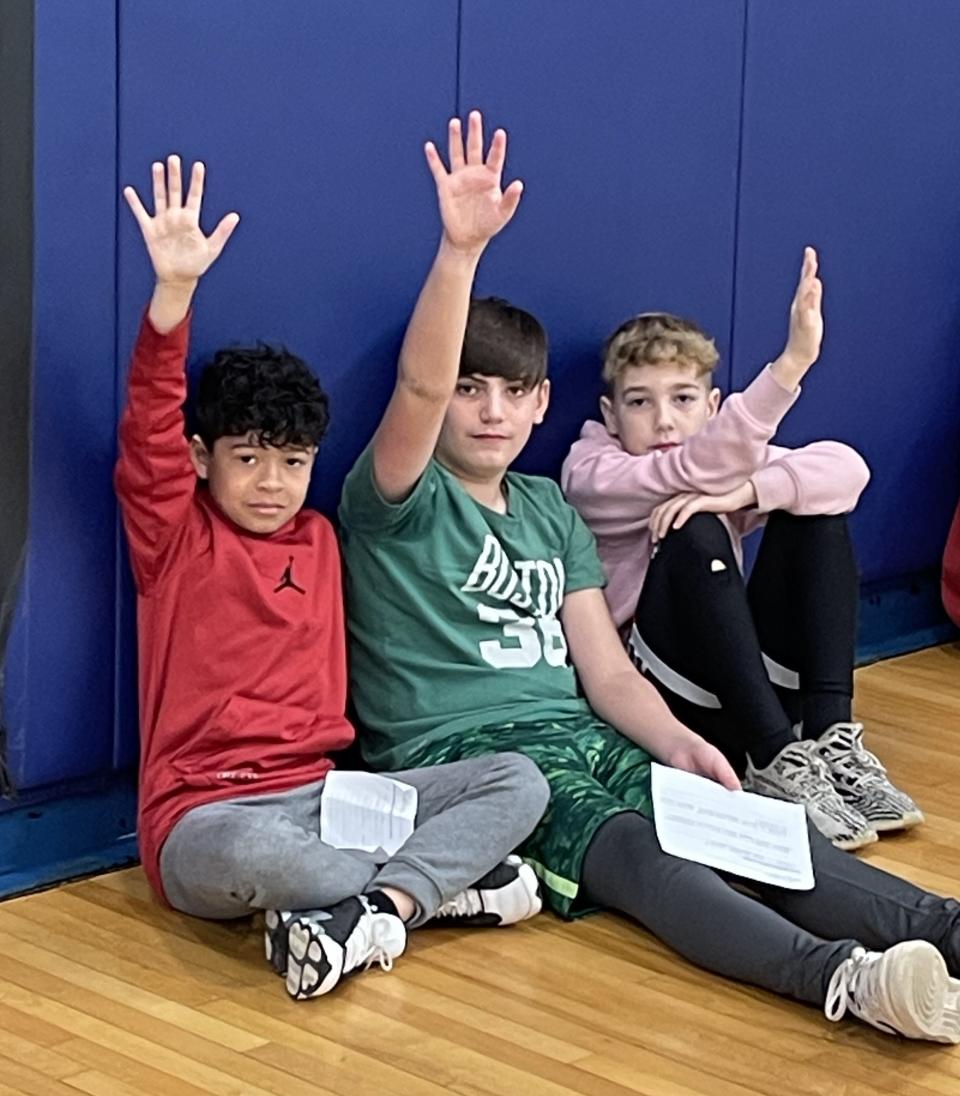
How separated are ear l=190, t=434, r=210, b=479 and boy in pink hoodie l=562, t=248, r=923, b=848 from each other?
624 mm

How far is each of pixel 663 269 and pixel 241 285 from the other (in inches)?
31.4

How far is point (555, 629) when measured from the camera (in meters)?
2.73

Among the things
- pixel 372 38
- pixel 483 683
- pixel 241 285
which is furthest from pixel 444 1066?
pixel 372 38

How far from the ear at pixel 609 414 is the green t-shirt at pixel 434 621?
340mm

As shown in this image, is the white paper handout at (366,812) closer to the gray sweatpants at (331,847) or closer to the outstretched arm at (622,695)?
the gray sweatpants at (331,847)

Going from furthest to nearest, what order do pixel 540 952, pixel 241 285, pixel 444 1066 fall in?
pixel 241 285 → pixel 540 952 → pixel 444 1066

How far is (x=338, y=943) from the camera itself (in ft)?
7.30

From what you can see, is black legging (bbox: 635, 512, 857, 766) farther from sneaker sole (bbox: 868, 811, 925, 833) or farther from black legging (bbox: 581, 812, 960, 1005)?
black legging (bbox: 581, 812, 960, 1005)

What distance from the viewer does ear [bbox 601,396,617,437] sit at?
116 inches

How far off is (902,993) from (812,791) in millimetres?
640

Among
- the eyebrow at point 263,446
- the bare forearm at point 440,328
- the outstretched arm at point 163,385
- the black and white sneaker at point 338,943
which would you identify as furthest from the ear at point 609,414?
the black and white sneaker at point 338,943

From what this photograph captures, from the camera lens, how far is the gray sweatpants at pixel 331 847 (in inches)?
89.6

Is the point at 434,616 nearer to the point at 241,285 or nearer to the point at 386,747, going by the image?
the point at 386,747

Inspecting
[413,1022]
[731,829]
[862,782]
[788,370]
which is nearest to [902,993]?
[731,829]
